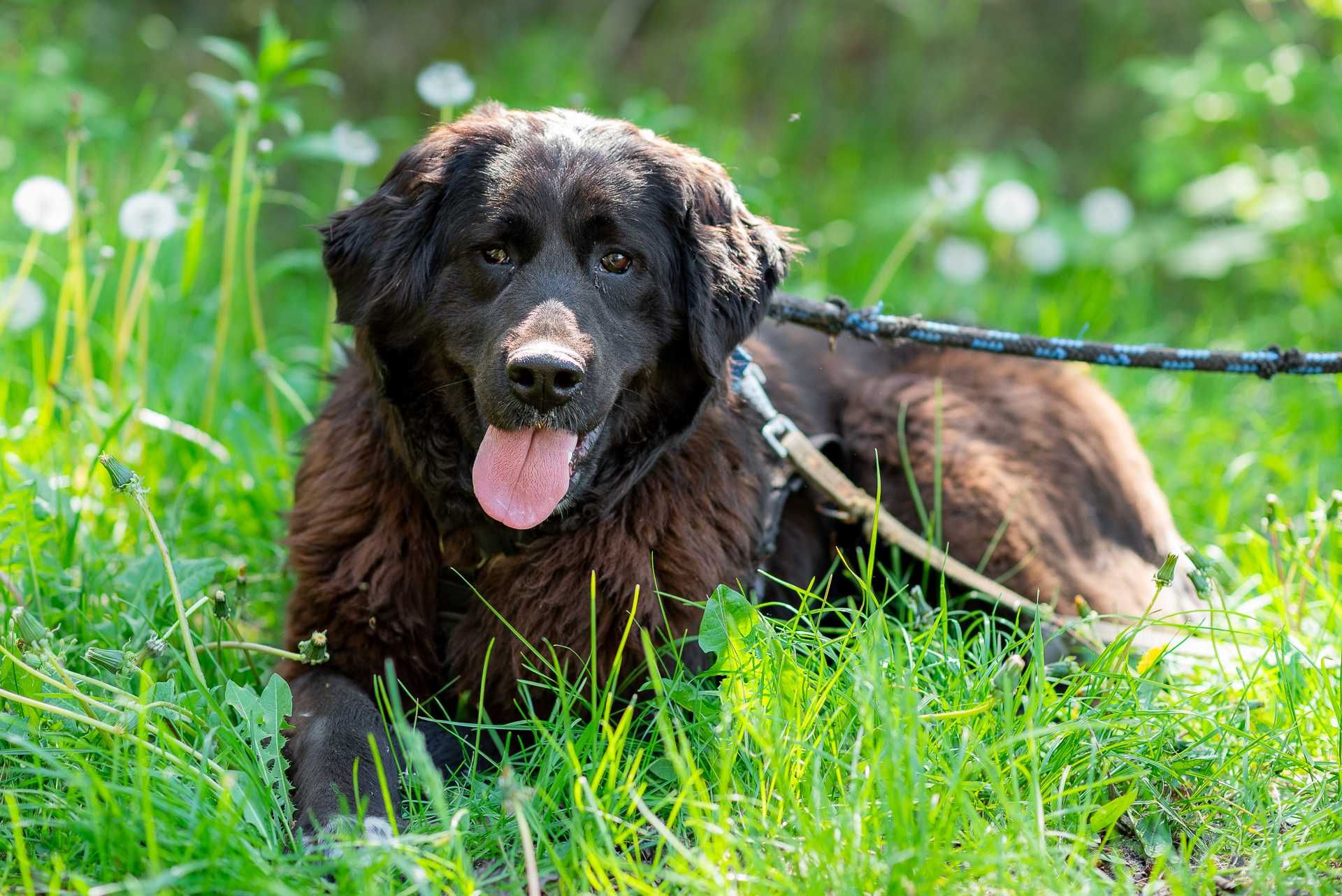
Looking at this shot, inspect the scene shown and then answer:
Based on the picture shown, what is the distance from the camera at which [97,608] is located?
2.83 metres

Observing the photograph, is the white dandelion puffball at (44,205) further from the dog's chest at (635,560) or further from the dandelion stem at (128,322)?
the dog's chest at (635,560)

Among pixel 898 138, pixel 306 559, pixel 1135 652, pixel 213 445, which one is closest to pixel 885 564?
pixel 1135 652

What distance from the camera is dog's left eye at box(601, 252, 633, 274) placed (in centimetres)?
273

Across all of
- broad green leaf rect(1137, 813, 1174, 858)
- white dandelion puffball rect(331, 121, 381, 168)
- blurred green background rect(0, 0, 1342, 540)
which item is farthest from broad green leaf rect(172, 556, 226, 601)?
broad green leaf rect(1137, 813, 1174, 858)

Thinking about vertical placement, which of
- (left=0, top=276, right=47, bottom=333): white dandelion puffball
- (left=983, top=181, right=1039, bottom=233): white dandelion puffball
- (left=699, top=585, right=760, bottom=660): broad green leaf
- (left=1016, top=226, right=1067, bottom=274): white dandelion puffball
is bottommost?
(left=699, top=585, right=760, bottom=660): broad green leaf

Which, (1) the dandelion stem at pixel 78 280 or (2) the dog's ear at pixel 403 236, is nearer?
(2) the dog's ear at pixel 403 236

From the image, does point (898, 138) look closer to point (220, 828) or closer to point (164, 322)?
point (164, 322)

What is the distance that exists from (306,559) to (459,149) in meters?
1.04

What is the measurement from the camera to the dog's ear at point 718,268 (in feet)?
9.07

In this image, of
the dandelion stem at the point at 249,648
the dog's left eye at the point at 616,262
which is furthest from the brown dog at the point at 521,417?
the dandelion stem at the point at 249,648

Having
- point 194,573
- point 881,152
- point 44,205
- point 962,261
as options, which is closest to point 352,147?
point 44,205

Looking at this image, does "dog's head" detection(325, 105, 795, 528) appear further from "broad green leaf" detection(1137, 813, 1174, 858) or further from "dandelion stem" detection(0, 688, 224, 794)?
"broad green leaf" detection(1137, 813, 1174, 858)

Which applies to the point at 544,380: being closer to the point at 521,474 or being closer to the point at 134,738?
the point at 521,474

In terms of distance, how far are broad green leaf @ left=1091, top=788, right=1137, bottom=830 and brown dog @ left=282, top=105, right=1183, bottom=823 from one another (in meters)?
0.96
